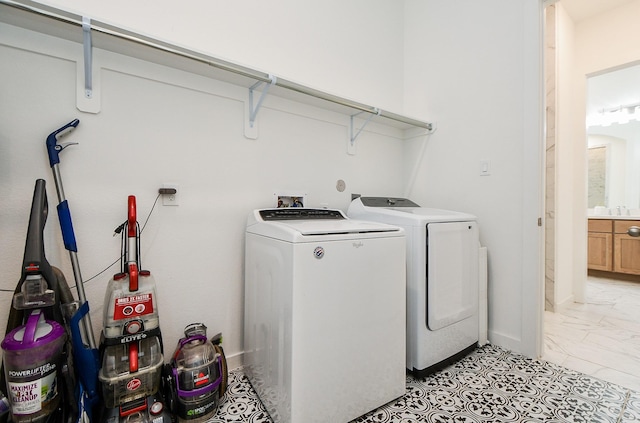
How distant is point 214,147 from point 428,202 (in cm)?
181

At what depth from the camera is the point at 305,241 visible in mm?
1132

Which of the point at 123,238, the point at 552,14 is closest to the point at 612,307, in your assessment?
the point at 552,14

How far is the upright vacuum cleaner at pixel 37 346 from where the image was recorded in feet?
3.15

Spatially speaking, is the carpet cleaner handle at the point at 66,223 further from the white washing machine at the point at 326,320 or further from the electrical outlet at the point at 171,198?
the white washing machine at the point at 326,320

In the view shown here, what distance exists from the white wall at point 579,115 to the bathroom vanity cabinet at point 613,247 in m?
1.30

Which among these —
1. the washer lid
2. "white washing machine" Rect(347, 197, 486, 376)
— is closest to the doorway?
"white washing machine" Rect(347, 197, 486, 376)

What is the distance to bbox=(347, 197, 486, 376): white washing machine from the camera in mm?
1579

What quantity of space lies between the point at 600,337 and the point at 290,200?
261 centimetres

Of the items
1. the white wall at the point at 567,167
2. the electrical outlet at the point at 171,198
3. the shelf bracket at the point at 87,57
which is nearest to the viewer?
the shelf bracket at the point at 87,57

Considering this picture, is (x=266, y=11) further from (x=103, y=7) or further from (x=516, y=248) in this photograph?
(x=516, y=248)

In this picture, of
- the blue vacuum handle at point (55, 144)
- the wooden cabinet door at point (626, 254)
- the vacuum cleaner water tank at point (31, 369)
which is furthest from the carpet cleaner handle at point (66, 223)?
the wooden cabinet door at point (626, 254)

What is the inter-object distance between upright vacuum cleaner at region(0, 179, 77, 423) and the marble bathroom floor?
2.61 meters

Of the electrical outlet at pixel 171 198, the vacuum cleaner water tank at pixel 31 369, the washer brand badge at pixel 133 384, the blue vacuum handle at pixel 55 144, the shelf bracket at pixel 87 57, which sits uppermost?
the shelf bracket at pixel 87 57

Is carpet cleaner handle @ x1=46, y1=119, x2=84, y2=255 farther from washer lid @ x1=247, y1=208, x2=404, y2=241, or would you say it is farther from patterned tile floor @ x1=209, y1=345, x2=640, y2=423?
patterned tile floor @ x1=209, y1=345, x2=640, y2=423
